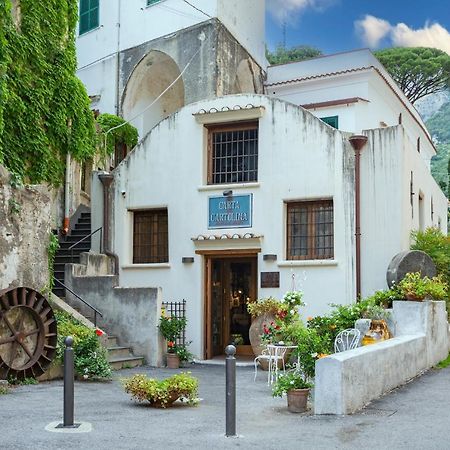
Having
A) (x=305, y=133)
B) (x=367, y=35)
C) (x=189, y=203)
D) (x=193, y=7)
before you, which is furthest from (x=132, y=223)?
(x=367, y=35)

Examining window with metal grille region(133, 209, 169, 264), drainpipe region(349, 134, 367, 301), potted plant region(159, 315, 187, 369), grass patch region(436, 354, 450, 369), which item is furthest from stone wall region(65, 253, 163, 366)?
grass patch region(436, 354, 450, 369)

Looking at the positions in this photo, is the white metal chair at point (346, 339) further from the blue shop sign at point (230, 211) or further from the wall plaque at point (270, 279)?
the blue shop sign at point (230, 211)

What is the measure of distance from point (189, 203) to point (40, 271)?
16.5ft

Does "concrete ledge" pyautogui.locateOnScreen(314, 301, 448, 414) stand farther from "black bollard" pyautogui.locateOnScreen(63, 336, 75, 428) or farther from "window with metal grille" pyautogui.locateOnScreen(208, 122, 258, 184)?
"window with metal grille" pyautogui.locateOnScreen(208, 122, 258, 184)

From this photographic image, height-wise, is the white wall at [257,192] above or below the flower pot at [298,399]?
above

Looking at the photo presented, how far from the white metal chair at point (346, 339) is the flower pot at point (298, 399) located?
3243 mm

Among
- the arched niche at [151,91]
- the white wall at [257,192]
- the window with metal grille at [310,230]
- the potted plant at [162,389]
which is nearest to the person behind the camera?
the potted plant at [162,389]

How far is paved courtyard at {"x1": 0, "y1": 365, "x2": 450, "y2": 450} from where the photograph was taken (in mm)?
7246

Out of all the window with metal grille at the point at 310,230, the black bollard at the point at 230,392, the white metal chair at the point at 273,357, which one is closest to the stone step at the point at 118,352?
the white metal chair at the point at 273,357

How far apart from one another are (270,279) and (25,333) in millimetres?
6166

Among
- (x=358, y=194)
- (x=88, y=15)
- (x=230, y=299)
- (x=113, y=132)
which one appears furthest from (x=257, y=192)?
(x=88, y=15)

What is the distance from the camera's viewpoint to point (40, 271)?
1287 cm

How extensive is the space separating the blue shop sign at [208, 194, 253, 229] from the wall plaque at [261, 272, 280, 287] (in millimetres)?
1249

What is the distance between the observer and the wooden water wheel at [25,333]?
447 inches
